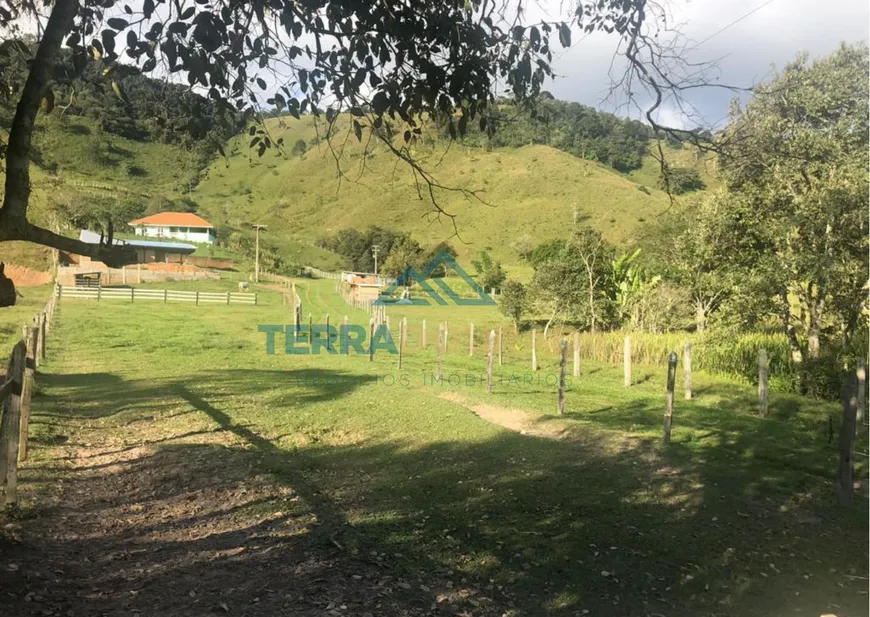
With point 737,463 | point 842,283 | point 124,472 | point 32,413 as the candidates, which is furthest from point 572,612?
point 842,283

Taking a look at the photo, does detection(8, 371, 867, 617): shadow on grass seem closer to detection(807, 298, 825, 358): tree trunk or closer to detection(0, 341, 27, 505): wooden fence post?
detection(0, 341, 27, 505): wooden fence post

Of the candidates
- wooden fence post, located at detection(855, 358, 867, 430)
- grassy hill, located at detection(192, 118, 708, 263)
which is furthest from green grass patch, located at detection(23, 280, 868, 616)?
grassy hill, located at detection(192, 118, 708, 263)

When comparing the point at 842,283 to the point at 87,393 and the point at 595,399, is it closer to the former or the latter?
the point at 595,399

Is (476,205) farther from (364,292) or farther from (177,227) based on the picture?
(177,227)

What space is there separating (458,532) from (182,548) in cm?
211

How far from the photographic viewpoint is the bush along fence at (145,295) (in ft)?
108

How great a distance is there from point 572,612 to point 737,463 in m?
4.64

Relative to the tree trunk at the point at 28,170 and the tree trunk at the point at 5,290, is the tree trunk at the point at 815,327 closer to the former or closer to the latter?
the tree trunk at the point at 28,170

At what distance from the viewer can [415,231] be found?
7338cm

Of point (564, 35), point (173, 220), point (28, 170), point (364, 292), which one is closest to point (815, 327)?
point (564, 35)

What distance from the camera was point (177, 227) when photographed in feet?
219

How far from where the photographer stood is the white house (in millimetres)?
65119

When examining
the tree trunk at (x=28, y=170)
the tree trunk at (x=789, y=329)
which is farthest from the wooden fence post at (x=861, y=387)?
the tree trunk at (x=28, y=170)

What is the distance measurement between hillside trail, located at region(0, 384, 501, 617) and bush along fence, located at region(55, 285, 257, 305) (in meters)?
28.4
